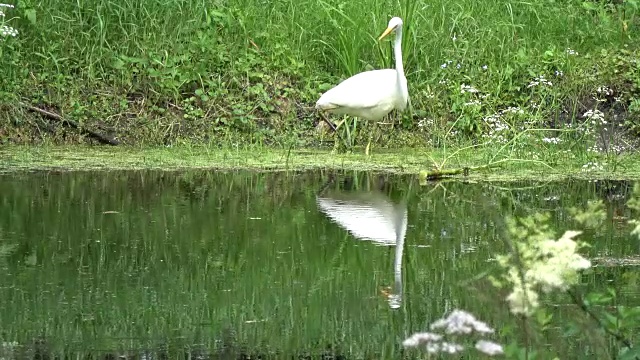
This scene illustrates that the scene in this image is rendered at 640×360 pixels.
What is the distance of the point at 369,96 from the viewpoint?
10.4m

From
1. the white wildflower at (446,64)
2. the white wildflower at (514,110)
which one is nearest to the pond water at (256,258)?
the white wildflower at (514,110)

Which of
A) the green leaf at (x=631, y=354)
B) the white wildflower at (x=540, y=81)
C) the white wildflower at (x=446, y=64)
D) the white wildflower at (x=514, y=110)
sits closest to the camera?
the green leaf at (x=631, y=354)

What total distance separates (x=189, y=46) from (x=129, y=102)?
83 centimetres

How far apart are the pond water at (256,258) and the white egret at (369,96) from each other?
0.77m

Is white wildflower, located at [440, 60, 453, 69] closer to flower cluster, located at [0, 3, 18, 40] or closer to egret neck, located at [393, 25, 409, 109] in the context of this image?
egret neck, located at [393, 25, 409, 109]

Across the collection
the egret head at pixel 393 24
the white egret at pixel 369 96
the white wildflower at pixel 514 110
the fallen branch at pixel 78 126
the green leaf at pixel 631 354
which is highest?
the egret head at pixel 393 24

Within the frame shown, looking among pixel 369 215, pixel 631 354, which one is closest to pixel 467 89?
pixel 369 215

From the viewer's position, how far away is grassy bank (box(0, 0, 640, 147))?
37.4ft

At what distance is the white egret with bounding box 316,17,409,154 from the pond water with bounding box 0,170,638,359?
77 centimetres

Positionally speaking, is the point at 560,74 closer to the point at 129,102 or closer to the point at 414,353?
the point at 129,102

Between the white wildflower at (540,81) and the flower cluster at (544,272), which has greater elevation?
the white wildflower at (540,81)

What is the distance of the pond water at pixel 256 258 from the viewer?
499 centimetres

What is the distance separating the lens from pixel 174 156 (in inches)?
407

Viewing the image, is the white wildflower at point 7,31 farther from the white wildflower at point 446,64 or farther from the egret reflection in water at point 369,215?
the white wildflower at point 446,64
